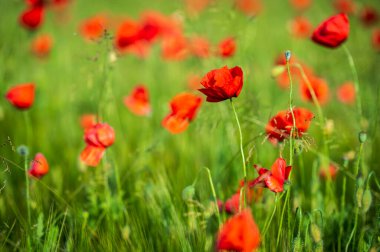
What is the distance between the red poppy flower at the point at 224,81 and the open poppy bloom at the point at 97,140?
0.33 metres

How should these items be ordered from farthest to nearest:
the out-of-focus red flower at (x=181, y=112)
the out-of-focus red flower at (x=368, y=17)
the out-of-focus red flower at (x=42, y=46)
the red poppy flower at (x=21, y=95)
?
the out-of-focus red flower at (x=42, y=46), the out-of-focus red flower at (x=368, y=17), the red poppy flower at (x=21, y=95), the out-of-focus red flower at (x=181, y=112)

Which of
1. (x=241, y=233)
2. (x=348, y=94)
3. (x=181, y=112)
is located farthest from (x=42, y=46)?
(x=241, y=233)

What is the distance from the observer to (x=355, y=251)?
109 centimetres

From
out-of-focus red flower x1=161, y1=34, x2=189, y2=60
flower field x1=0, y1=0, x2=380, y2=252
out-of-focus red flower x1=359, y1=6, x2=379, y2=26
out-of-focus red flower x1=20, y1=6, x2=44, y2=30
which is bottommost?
flower field x1=0, y1=0, x2=380, y2=252

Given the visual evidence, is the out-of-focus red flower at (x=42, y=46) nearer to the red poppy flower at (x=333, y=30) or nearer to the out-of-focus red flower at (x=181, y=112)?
the out-of-focus red flower at (x=181, y=112)

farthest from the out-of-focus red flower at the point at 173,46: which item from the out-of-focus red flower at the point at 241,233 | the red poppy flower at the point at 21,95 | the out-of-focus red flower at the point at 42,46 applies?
the out-of-focus red flower at the point at 241,233

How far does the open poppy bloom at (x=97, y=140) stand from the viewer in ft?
3.67

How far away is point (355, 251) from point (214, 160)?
574 millimetres

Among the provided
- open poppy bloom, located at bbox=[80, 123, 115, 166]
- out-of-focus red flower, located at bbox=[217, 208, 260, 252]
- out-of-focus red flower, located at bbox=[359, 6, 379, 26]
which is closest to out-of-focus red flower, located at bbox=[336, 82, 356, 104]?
out-of-focus red flower, located at bbox=[359, 6, 379, 26]

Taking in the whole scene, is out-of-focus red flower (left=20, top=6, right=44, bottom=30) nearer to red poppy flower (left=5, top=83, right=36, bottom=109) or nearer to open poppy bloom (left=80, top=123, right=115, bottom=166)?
red poppy flower (left=5, top=83, right=36, bottom=109)

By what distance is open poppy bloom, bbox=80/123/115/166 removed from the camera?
112 cm

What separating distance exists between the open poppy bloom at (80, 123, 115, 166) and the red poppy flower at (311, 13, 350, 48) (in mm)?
614

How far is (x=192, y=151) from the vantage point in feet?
5.43

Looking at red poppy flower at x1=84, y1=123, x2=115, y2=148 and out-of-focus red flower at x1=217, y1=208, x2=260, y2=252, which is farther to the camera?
red poppy flower at x1=84, y1=123, x2=115, y2=148
